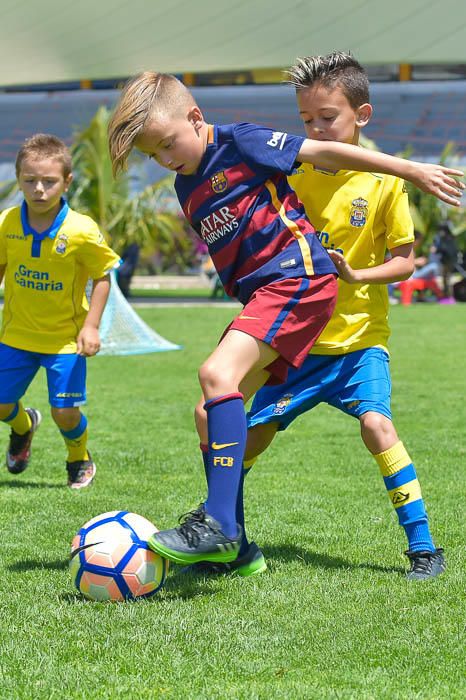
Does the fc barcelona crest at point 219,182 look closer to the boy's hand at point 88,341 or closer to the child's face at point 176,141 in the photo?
the child's face at point 176,141

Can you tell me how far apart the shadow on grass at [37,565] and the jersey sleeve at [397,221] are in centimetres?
175

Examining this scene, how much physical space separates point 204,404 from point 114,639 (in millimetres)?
849

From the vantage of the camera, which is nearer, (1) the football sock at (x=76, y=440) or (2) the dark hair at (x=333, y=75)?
(2) the dark hair at (x=333, y=75)

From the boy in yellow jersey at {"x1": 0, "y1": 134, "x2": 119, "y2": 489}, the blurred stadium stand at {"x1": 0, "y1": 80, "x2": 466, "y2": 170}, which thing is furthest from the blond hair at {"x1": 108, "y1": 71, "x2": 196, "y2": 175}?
the blurred stadium stand at {"x1": 0, "y1": 80, "x2": 466, "y2": 170}

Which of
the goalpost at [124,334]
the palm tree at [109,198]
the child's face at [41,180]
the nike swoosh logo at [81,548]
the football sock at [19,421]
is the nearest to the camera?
the nike swoosh logo at [81,548]

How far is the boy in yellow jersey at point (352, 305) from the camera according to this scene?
3.84 m

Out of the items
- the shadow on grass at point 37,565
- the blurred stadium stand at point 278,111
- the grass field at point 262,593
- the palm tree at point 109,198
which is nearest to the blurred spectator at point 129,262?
the palm tree at point 109,198

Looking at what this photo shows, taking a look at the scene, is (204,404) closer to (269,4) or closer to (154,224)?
(154,224)

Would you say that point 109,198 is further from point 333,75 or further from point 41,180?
point 333,75

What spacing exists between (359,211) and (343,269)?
1.16ft

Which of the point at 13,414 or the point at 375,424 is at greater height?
the point at 375,424

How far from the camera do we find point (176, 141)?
11.4 feet

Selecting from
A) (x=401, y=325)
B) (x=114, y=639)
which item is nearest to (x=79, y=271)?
(x=114, y=639)

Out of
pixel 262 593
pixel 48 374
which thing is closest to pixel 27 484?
pixel 48 374
